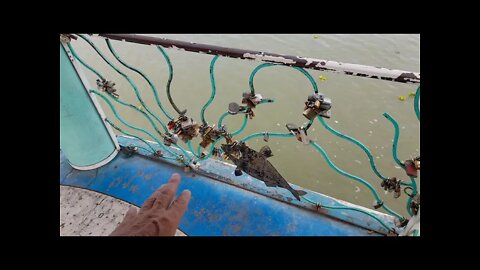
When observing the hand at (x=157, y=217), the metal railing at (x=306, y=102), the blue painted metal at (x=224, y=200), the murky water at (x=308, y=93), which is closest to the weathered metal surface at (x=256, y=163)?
the metal railing at (x=306, y=102)

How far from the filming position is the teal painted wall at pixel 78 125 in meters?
2.35

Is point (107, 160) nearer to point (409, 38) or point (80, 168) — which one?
point (80, 168)

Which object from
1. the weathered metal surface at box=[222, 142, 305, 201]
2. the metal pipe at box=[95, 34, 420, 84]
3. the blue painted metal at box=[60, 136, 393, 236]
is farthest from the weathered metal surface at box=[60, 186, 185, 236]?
the metal pipe at box=[95, 34, 420, 84]

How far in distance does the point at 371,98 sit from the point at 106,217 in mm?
5831

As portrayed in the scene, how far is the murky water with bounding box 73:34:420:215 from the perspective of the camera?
15.2 ft

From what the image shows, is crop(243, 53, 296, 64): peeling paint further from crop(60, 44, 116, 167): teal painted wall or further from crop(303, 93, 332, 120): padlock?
crop(60, 44, 116, 167): teal painted wall

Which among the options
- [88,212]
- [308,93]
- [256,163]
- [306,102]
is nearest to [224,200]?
[256,163]

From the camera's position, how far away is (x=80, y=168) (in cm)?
295

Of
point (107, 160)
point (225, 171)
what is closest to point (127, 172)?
point (107, 160)

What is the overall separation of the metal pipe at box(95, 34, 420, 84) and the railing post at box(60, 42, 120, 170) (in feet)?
2.04

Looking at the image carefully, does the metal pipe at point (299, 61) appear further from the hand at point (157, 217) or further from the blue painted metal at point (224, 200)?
the blue painted metal at point (224, 200)

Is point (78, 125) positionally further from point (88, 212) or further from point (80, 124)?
point (88, 212)

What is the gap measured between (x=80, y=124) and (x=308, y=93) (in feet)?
16.4

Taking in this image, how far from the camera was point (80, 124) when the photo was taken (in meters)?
2.58
